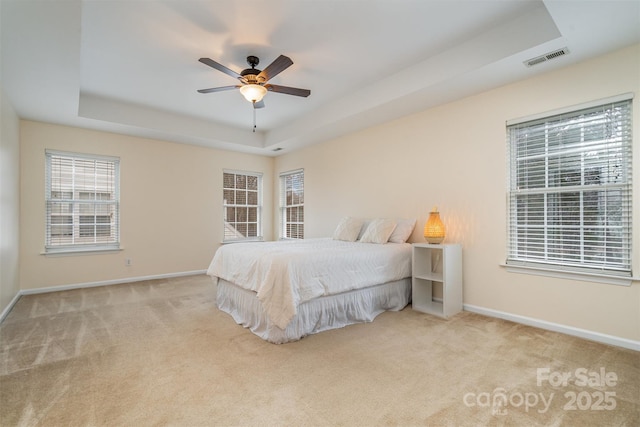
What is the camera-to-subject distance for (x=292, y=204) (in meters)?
6.56

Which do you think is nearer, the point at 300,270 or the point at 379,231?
the point at 300,270

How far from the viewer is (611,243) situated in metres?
→ 2.59

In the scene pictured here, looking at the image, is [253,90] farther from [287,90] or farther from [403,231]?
[403,231]

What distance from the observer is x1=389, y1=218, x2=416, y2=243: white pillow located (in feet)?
13.0

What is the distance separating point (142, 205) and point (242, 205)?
192 cm

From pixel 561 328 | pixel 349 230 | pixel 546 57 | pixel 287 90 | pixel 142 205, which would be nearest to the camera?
pixel 546 57

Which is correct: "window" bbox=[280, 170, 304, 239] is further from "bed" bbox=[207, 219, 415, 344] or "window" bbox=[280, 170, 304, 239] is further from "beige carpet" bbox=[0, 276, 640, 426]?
"beige carpet" bbox=[0, 276, 640, 426]

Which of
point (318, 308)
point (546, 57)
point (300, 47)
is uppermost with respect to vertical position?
point (300, 47)

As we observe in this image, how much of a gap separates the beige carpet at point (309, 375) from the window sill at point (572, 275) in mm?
538

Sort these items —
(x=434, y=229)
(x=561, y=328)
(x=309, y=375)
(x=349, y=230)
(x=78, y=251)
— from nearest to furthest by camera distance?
(x=309, y=375), (x=561, y=328), (x=434, y=229), (x=349, y=230), (x=78, y=251)

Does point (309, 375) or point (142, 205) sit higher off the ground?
point (142, 205)

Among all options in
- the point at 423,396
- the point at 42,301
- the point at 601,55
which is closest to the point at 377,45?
the point at 601,55

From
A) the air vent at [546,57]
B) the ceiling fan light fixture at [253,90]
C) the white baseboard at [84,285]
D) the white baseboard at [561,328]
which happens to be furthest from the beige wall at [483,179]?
the white baseboard at [84,285]

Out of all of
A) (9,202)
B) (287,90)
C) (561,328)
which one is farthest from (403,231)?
(9,202)
